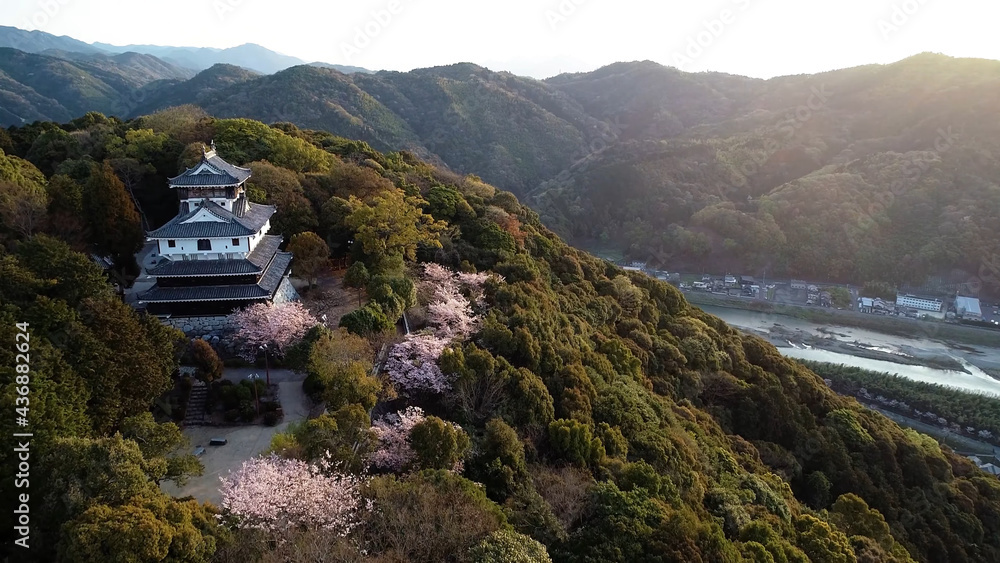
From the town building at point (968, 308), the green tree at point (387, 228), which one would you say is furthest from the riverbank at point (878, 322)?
the green tree at point (387, 228)

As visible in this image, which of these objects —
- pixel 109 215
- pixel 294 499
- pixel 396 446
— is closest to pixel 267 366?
pixel 396 446

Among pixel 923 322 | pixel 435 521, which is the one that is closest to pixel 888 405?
pixel 923 322

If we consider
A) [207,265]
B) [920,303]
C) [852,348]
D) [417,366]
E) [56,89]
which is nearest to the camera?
[417,366]

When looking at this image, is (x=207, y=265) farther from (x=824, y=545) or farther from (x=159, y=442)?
(x=824, y=545)

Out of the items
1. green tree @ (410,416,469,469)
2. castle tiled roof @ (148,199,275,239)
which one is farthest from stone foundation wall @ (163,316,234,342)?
green tree @ (410,416,469,469)

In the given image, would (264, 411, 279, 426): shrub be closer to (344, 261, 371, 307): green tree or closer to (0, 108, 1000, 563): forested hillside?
(0, 108, 1000, 563): forested hillside

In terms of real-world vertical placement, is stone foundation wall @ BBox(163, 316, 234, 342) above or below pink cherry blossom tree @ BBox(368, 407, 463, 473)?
above
